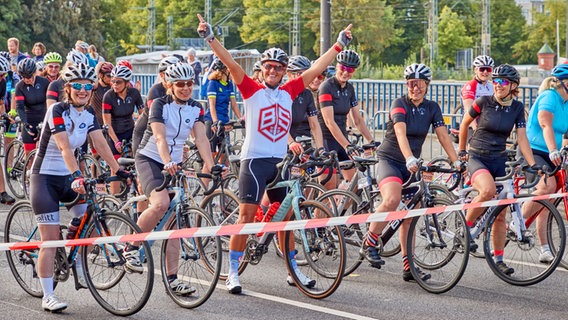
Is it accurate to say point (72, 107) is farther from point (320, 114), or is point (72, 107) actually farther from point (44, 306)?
point (320, 114)

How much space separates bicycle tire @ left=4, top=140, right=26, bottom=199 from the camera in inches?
558

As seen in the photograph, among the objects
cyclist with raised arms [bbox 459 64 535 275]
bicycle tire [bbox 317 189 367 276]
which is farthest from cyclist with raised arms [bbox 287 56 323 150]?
cyclist with raised arms [bbox 459 64 535 275]

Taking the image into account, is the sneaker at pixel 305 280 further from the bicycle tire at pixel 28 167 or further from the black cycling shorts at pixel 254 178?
the bicycle tire at pixel 28 167

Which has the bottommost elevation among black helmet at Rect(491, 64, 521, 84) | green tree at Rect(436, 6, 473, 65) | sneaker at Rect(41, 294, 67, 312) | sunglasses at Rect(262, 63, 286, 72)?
sneaker at Rect(41, 294, 67, 312)

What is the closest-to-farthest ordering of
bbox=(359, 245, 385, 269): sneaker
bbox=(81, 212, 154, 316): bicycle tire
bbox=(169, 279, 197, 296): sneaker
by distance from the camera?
bbox=(81, 212, 154, 316): bicycle tire < bbox=(169, 279, 197, 296): sneaker < bbox=(359, 245, 385, 269): sneaker

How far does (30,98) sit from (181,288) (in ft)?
22.2

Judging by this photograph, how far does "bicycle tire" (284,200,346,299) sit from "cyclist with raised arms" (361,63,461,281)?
0.52 metres

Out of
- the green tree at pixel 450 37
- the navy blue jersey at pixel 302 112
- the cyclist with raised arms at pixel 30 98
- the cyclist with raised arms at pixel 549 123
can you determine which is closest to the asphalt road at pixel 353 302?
the cyclist with raised arms at pixel 549 123

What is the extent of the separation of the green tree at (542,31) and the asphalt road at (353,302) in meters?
73.8

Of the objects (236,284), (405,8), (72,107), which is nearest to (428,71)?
(236,284)

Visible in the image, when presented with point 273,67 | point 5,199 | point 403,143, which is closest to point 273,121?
point 273,67

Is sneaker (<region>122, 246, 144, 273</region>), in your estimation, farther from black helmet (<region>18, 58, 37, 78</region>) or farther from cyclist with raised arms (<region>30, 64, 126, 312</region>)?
black helmet (<region>18, 58, 37, 78</region>)

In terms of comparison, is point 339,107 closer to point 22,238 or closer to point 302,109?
point 302,109

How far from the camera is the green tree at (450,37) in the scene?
264 feet
